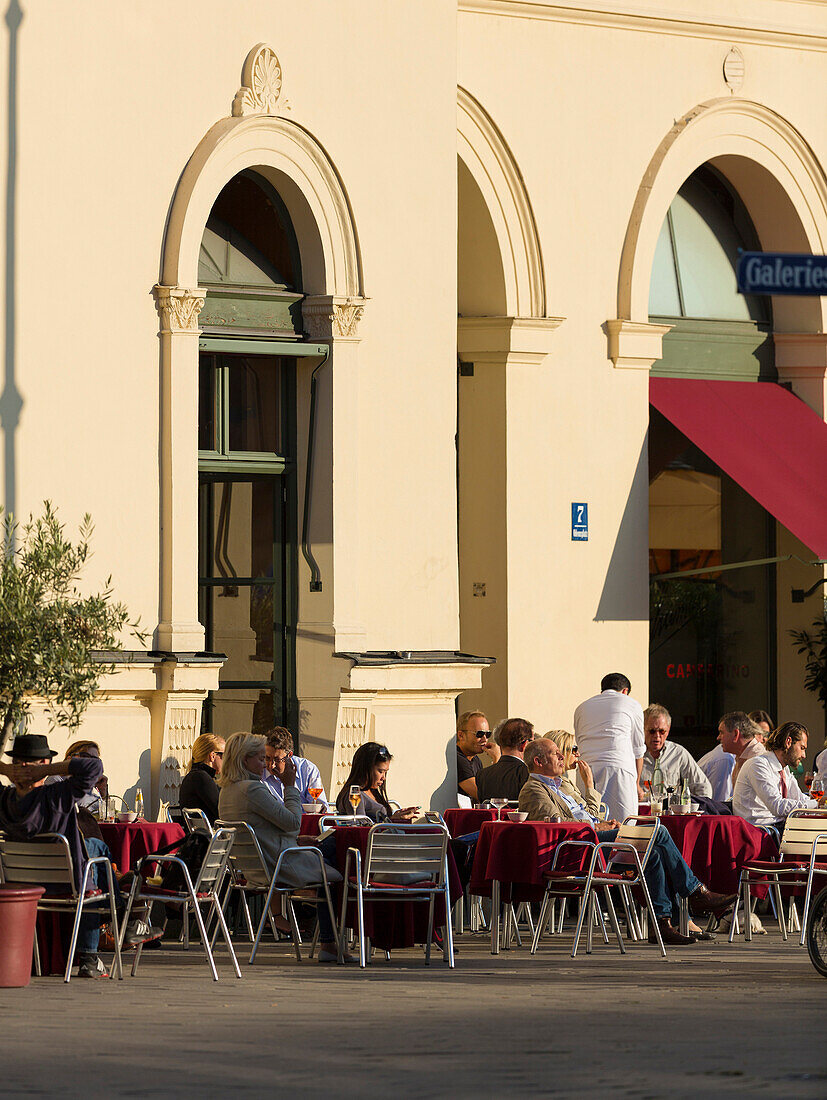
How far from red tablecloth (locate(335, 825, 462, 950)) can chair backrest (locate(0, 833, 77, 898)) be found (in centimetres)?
188

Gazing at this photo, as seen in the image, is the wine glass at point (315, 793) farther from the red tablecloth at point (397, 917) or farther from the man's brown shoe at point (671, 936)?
the man's brown shoe at point (671, 936)

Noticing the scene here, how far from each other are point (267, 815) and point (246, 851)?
0.27 metres

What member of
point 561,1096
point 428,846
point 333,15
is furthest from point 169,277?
point 561,1096

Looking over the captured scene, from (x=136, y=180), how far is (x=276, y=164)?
3.93 ft

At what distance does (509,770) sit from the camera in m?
15.0

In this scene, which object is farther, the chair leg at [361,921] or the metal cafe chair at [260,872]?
the metal cafe chair at [260,872]

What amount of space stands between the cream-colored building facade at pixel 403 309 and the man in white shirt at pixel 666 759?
142 cm

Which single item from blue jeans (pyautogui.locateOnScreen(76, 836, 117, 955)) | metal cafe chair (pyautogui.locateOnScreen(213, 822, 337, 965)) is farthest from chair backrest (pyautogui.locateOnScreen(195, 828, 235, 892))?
blue jeans (pyautogui.locateOnScreen(76, 836, 117, 955))

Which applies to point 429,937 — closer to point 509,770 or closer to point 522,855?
point 522,855

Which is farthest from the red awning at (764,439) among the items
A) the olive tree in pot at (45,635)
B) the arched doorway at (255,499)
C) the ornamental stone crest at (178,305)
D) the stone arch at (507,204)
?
the olive tree in pot at (45,635)

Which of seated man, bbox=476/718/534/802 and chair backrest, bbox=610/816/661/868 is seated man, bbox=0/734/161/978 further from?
seated man, bbox=476/718/534/802

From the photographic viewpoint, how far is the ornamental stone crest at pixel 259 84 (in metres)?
15.3

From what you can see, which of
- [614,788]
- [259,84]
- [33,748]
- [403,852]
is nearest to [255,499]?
[259,84]

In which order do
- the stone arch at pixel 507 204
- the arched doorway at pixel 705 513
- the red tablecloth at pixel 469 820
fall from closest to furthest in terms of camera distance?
the red tablecloth at pixel 469 820 → the stone arch at pixel 507 204 → the arched doorway at pixel 705 513
